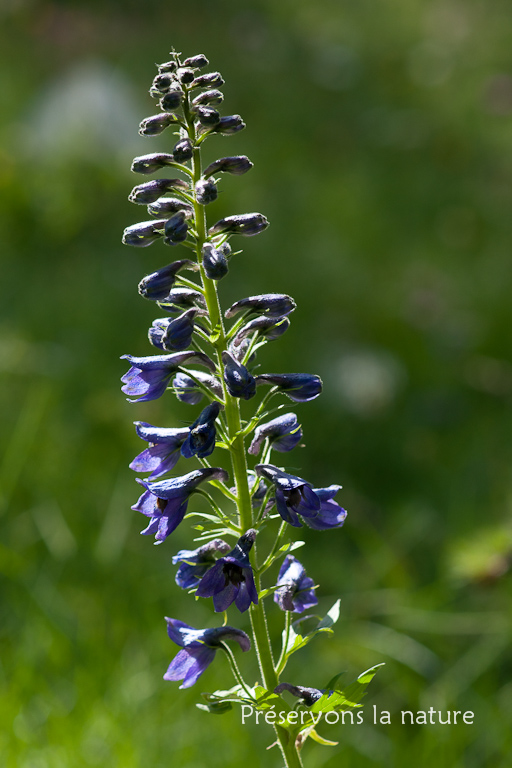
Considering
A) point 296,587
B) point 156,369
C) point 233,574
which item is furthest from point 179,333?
point 296,587

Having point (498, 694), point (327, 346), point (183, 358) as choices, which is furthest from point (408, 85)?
point (183, 358)

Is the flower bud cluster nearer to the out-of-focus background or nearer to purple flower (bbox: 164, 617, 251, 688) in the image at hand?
purple flower (bbox: 164, 617, 251, 688)

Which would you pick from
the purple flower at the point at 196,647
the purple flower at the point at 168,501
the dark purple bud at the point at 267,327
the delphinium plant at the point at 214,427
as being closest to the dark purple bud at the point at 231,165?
the delphinium plant at the point at 214,427

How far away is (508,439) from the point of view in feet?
22.7

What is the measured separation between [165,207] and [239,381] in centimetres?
60

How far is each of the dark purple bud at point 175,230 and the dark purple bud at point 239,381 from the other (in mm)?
392

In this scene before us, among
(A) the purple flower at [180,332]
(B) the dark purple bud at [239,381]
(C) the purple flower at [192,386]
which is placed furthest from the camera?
(C) the purple flower at [192,386]

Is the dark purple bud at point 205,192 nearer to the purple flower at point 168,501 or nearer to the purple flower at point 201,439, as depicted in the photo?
the purple flower at point 201,439

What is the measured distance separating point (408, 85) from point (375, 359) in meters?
7.85

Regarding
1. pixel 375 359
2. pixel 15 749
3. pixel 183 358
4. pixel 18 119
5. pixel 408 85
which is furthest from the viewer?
pixel 408 85

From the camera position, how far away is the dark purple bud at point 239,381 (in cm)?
204

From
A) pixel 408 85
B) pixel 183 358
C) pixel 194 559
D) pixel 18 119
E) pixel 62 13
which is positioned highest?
pixel 62 13

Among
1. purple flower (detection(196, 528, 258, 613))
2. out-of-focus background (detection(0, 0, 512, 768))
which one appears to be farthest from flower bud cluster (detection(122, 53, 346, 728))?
out-of-focus background (detection(0, 0, 512, 768))

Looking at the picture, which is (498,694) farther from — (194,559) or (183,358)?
(183,358)
